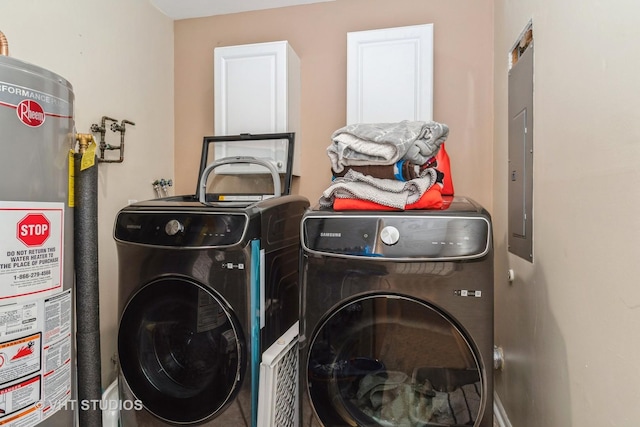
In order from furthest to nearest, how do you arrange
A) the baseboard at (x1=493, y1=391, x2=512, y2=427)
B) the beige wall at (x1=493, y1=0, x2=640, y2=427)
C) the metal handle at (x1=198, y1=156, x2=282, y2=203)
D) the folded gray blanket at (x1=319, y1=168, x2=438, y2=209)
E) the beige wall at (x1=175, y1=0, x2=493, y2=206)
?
the beige wall at (x1=175, y1=0, x2=493, y2=206) → the metal handle at (x1=198, y1=156, x2=282, y2=203) → the baseboard at (x1=493, y1=391, x2=512, y2=427) → the folded gray blanket at (x1=319, y1=168, x2=438, y2=209) → the beige wall at (x1=493, y1=0, x2=640, y2=427)

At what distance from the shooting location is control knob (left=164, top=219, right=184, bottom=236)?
146 cm

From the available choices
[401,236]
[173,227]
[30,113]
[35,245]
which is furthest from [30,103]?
[401,236]

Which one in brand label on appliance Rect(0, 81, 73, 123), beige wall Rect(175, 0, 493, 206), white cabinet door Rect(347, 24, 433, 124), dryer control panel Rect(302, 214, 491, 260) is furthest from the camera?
beige wall Rect(175, 0, 493, 206)

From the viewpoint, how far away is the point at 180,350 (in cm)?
151

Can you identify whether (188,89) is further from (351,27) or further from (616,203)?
(616,203)

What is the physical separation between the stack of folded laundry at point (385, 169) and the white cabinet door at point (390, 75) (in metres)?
0.63

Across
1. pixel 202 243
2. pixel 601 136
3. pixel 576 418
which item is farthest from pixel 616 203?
pixel 202 243

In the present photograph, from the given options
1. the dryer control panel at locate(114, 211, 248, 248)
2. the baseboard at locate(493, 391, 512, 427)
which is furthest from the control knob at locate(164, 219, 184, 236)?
the baseboard at locate(493, 391, 512, 427)

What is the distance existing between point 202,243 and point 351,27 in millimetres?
1617

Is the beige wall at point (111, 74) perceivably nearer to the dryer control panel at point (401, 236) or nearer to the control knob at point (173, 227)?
the control knob at point (173, 227)

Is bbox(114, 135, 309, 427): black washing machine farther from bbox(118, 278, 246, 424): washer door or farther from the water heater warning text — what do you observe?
the water heater warning text

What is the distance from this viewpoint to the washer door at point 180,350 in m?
1.42

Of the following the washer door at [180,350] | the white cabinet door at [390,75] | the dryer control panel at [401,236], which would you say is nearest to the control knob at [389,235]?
the dryer control panel at [401,236]

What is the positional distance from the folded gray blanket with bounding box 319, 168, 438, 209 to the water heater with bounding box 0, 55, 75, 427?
2.84 feet
